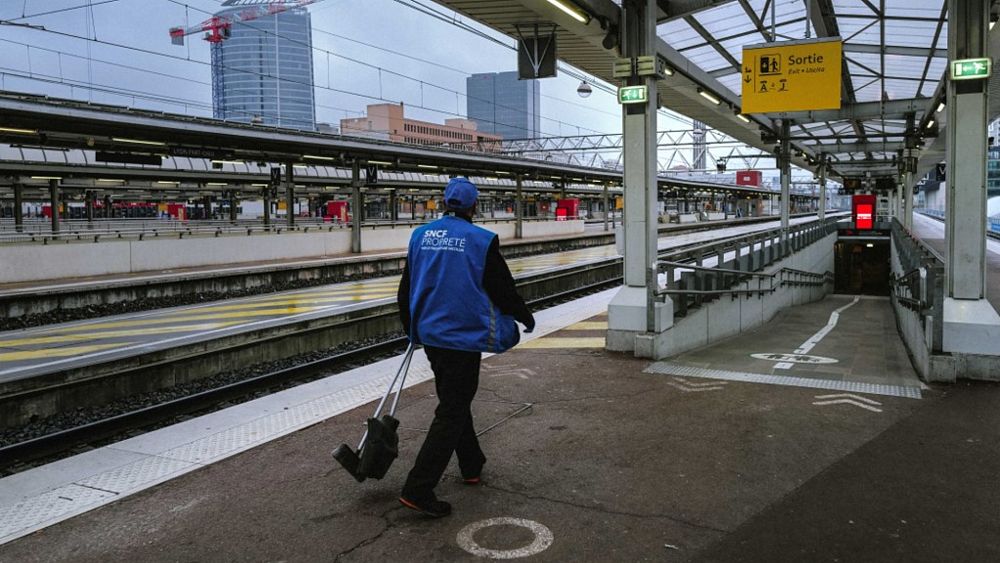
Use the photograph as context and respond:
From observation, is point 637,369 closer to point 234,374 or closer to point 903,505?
point 903,505

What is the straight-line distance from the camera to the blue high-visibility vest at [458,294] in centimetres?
411

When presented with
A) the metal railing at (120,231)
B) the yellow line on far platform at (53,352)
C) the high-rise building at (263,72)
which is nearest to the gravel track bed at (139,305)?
the yellow line on far platform at (53,352)

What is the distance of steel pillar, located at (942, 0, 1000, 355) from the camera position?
24.9ft

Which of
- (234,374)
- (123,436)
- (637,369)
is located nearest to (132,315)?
(234,374)

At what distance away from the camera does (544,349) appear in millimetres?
9250

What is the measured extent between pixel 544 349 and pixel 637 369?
1604 millimetres

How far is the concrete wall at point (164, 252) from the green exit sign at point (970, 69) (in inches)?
782

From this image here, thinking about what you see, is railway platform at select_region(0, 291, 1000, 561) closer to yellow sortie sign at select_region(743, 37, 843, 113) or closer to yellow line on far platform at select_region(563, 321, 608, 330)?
yellow line on far platform at select_region(563, 321, 608, 330)

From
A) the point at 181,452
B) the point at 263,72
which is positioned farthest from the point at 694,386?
the point at 263,72

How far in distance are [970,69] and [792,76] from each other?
413 cm

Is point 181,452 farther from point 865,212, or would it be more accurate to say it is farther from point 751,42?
point 865,212

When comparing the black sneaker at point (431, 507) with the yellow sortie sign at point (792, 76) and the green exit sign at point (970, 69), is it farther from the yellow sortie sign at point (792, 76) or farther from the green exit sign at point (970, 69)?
the yellow sortie sign at point (792, 76)

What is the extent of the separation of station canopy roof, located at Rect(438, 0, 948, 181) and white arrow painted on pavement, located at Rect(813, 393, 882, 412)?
5.23m

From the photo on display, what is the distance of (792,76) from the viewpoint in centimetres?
1152
